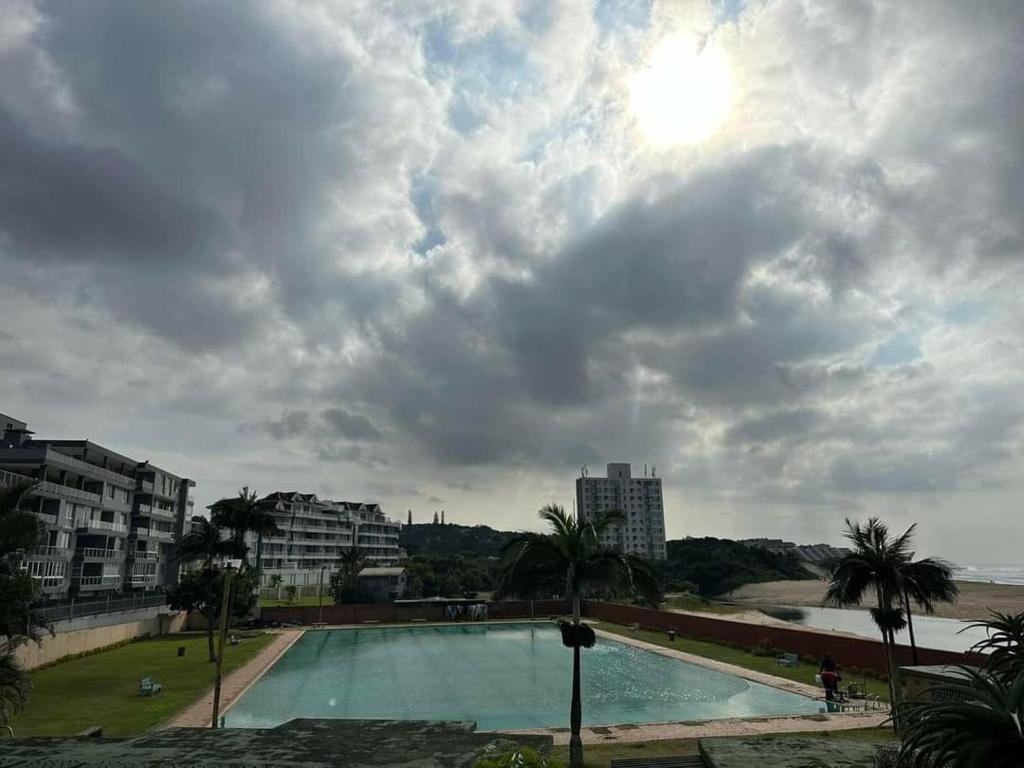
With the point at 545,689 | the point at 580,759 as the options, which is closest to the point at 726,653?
the point at 545,689

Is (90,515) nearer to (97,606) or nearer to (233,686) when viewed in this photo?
(97,606)

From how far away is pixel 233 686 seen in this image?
3128 cm

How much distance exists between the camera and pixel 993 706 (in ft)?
19.4

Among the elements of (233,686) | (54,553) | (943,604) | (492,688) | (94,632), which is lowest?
(492,688)

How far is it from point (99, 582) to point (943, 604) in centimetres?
9031

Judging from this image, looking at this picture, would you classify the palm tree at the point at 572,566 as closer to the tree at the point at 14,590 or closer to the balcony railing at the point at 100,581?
the tree at the point at 14,590

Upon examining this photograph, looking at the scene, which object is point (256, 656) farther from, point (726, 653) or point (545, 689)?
point (726, 653)

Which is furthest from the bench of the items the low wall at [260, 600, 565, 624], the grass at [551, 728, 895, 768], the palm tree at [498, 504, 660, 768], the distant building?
the distant building

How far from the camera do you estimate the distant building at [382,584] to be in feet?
294

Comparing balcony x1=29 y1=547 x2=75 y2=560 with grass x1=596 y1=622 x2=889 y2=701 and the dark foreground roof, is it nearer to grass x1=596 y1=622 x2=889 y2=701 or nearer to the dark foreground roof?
grass x1=596 y1=622 x2=889 y2=701

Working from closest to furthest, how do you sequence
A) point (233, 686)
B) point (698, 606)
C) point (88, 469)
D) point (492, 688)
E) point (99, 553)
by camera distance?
1. point (233, 686)
2. point (492, 688)
3. point (88, 469)
4. point (99, 553)
5. point (698, 606)

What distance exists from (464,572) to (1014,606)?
75.8 meters

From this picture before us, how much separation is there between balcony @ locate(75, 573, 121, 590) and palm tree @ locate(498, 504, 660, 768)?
58.1 m

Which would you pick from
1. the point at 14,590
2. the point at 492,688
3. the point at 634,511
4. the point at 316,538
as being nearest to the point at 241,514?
the point at 492,688
